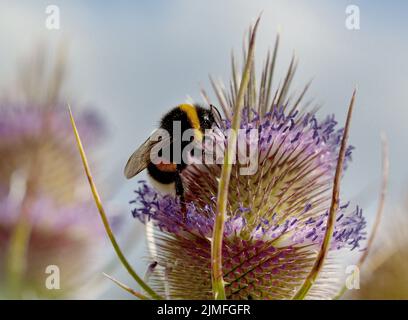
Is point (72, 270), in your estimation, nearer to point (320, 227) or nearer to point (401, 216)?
point (320, 227)

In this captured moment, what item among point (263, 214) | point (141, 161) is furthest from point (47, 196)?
point (263, 214)

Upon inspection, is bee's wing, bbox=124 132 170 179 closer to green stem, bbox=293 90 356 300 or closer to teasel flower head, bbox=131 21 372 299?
teasel flower head, bbox=131 21 372 299

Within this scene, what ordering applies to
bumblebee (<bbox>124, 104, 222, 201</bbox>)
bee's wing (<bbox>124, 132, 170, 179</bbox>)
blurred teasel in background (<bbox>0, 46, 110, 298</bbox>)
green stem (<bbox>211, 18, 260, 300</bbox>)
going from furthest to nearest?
blurred teasel in background (<bbox>0, 46, 110, 298</bbox>) < bee's wing (<bbox>124, 132, 170, 179</bbox>) < bumblebee (<bbox>124, 104, 222, 201</bbox>) < green stem (<bbox>211, 18, 260, 300</bbox>)

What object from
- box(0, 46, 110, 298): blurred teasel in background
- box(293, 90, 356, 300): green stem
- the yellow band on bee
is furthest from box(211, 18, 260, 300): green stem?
box(0, 46, 110, 298): blurred teasel in background

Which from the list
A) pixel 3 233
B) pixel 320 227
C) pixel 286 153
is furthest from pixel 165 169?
pixel 3 233

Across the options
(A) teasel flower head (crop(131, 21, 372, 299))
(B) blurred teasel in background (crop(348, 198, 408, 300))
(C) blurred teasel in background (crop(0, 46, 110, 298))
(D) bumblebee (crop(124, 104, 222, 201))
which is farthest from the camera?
(B) blurred teasel in background (crop(348, 198, 408, 300))

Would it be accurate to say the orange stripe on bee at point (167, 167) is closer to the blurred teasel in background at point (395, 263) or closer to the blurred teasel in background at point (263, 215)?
the blurred teasel in background at point (263, 215)

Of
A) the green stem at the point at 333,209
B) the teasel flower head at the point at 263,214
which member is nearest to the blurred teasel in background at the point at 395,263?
the teasel flower head at the point at 263,214
